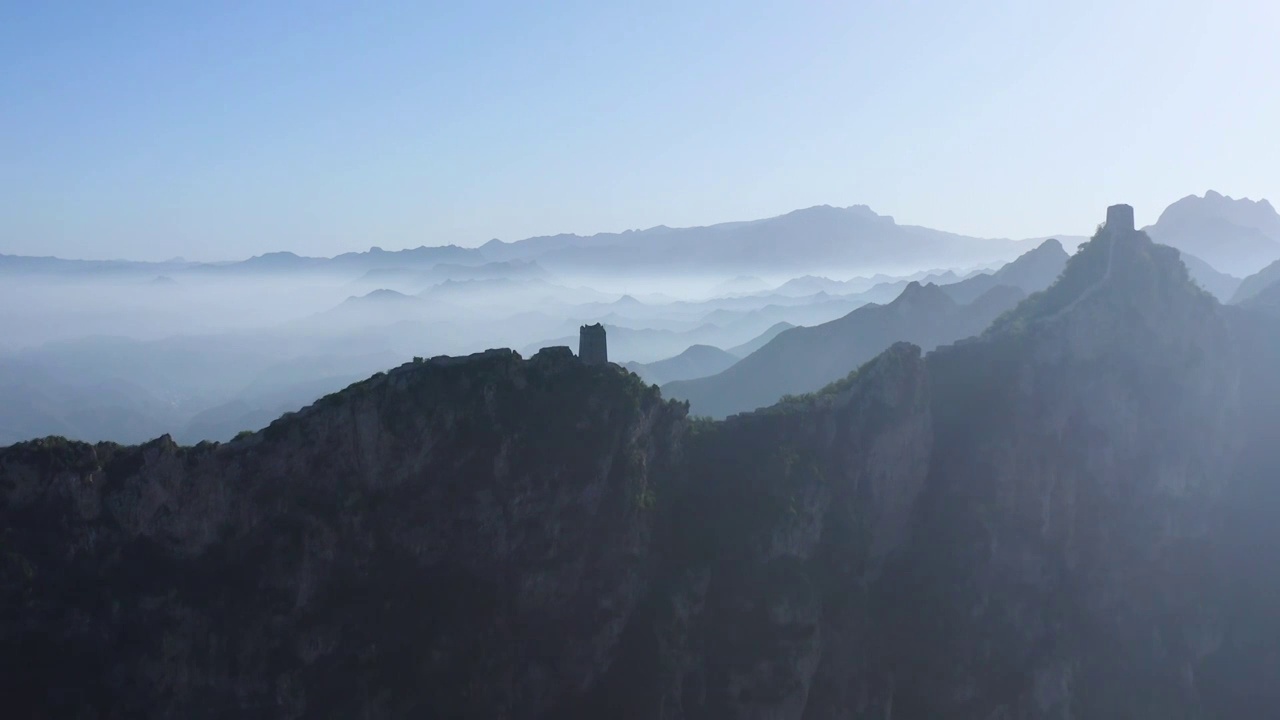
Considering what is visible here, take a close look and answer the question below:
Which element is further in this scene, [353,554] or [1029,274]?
[1029,274]

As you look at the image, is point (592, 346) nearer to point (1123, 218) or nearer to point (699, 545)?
point (699, 545)

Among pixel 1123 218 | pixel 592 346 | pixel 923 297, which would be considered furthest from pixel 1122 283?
pixel 923 297

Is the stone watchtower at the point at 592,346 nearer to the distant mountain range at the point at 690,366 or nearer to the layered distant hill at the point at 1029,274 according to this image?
the layered distant hill at the point at 1029,274

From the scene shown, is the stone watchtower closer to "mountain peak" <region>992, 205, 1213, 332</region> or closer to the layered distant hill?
"mountain peak" <region>992, 205, 1213, 332</region>

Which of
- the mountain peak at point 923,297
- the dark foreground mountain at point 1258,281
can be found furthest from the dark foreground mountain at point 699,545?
the mountain peak at point 923,297

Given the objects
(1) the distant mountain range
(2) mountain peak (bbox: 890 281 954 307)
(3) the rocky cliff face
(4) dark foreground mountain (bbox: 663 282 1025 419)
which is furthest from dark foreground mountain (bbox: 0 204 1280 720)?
(1) the distant mountain range

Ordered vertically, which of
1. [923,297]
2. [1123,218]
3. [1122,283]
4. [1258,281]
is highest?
[1123,218]

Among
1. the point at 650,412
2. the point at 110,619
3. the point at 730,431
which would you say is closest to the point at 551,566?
the point at 650,412
